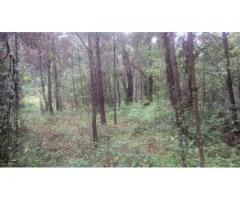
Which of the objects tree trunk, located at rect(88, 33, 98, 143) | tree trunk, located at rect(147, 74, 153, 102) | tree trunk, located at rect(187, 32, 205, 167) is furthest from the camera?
tree trunk, located at rect(147, 74, 153, 102)

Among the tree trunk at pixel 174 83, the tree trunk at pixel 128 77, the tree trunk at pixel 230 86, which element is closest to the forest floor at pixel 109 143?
the tree trunk at pixel 174 83

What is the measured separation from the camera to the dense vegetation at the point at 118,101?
17.9ft

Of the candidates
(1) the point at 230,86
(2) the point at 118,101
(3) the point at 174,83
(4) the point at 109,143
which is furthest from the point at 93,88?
(1) the point at 230,86

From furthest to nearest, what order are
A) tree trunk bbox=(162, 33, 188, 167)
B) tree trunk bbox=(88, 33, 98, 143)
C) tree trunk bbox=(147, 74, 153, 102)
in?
tree trunk bbox=(147, 74, 153, 102)
tree trunk bbox=(88, 33, 98, 143)
tree trunk bbox=(162, 33, 188, 167)

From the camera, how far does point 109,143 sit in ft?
18.8

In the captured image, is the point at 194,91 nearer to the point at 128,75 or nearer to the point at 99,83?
the point at 128,75

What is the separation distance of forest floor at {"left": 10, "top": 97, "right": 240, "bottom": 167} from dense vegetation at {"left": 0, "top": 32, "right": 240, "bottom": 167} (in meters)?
0.02

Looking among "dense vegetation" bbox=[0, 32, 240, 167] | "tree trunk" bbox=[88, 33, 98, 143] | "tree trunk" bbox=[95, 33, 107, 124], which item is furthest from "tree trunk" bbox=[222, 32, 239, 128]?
"tree trunk" bbox=[88, 33, 98, 143]

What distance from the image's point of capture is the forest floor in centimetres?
540

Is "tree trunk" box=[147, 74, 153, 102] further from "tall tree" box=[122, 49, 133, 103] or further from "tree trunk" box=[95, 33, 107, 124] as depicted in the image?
"tree trunk" box=[95, 33, 107, 124]
